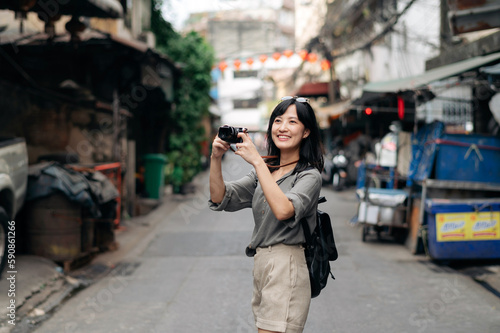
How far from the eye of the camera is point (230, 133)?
238 centimetres

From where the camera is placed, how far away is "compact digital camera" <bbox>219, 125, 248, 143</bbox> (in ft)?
7.75

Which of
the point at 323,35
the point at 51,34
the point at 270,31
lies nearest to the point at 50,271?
the point at 51,34

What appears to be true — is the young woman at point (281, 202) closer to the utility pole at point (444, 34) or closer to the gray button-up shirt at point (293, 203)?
the gray button-up shirt at point (293, 203)

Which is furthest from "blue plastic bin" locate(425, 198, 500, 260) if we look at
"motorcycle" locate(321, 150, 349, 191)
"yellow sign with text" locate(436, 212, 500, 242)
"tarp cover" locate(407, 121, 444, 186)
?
"motorcycle" locate(321, 150, 349, 191)

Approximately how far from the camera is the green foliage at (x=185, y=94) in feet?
52.0

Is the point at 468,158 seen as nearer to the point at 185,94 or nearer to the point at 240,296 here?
the point at 240,296

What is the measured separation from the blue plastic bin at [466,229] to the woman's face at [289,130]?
4947 mm

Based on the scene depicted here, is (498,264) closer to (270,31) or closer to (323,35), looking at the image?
(323,35)

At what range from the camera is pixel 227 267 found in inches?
268

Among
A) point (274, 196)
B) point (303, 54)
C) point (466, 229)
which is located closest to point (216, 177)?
point (274, 196)

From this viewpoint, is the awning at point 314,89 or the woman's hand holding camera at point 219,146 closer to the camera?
the woman's hand holding camera at point 219,146

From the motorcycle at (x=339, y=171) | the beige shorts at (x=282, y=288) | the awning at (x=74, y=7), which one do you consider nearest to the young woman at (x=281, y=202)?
the beige shorts at (x=282, y=288)

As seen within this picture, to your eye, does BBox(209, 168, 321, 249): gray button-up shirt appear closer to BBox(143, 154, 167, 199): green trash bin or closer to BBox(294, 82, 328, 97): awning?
BBox(143, 154, 167, 199): green trash bin

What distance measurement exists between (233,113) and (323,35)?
30994 mm
